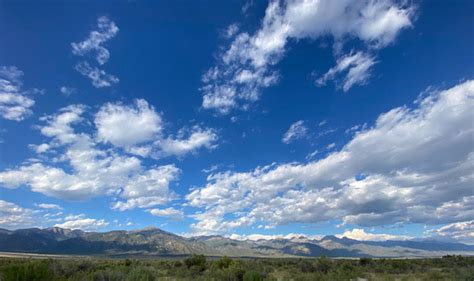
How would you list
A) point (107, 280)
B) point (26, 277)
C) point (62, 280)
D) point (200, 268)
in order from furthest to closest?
point (200, 268), point (107, 280), point (62, 280), point (26, 277)

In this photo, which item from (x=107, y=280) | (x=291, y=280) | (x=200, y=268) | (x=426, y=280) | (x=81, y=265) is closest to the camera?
(x=107, y=280)

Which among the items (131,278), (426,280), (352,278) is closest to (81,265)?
(131,278)

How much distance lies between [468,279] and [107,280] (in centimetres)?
2271

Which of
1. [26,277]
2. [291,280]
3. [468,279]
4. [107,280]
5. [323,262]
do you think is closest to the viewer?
[26,277]

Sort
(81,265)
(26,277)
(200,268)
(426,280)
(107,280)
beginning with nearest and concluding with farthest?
(26,277)
(107,280)
(426,280)
(81,265)
(200,268)

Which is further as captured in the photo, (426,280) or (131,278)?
(426,280)

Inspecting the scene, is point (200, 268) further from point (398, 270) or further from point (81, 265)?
point (398, 270)

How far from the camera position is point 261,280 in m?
18.3

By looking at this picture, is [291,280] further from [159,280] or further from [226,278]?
[159,280]

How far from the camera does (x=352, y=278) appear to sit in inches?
998

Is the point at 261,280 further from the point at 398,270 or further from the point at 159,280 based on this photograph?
the point at 398,270

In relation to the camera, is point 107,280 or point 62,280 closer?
point 62,280

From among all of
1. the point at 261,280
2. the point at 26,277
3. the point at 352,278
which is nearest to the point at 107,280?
the point at 26,277

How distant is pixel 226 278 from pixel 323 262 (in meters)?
17.3
